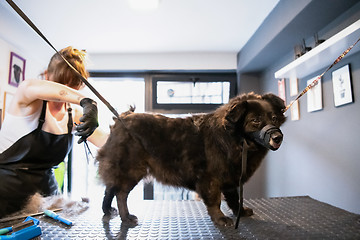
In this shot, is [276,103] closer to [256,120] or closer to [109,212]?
[256,120]

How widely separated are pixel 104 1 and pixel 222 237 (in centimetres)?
212

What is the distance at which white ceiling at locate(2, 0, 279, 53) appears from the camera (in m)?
2.32

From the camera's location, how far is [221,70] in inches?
143

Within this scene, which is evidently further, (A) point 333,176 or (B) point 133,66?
(B) point 133,66

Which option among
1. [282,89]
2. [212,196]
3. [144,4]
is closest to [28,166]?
[212,196]

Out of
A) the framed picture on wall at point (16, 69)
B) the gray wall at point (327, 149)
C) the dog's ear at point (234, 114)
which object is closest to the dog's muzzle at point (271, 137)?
the dog's ear at point (234, 114)

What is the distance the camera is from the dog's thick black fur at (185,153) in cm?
106

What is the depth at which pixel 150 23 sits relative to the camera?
2.68 metres

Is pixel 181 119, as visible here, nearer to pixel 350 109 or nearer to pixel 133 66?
pixel 350 109

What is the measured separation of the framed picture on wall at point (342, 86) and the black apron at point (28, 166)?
5.62ft

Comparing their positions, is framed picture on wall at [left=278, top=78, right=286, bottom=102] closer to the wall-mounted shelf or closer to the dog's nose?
the wall-mounted shelf

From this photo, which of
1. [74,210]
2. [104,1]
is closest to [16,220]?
[74,210]

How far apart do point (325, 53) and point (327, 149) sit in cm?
75

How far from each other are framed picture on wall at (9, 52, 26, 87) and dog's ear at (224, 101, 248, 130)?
8.46 feet
